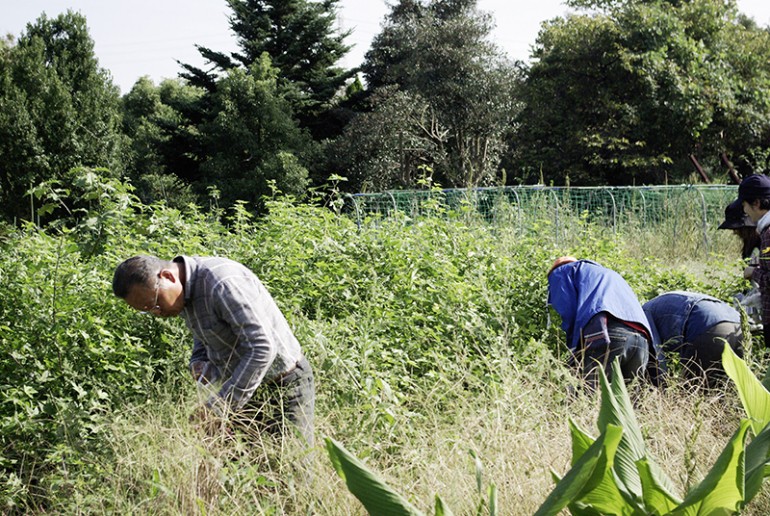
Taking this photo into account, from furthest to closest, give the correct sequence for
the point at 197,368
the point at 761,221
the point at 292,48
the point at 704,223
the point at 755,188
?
the point at 292,48 → the point at 704,223 → the point at 755,188 → the point at 761,221 → the point at 197,368

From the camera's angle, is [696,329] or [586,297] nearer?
[586,297]

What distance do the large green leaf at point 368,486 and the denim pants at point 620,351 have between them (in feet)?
A: 9.08

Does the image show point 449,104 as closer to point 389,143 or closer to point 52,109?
point 389,143

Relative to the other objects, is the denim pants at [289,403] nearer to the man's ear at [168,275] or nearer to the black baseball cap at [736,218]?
the man's ear at [168,275]

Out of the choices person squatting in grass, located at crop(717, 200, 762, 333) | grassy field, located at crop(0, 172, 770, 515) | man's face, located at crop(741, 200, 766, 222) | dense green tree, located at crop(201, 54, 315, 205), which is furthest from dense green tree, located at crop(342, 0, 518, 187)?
man's face, located at crop(741, 200, 766, 222)

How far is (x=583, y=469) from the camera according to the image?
4.68ft

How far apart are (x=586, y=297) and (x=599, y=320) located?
0.51 ft

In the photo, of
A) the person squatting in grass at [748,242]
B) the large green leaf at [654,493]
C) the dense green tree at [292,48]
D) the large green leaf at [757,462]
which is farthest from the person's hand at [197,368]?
the dense green tree at [292,48]

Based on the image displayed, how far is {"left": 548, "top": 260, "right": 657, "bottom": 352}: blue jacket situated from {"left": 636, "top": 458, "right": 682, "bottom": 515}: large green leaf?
2536mm

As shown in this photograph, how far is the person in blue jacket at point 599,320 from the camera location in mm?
4137

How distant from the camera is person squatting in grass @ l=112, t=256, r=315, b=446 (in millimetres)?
2969

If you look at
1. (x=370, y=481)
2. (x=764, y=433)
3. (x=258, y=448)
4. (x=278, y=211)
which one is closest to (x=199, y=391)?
(x=258, y=448)

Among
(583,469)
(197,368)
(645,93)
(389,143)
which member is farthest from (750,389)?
(389,143)

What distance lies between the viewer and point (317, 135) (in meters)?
24.1
